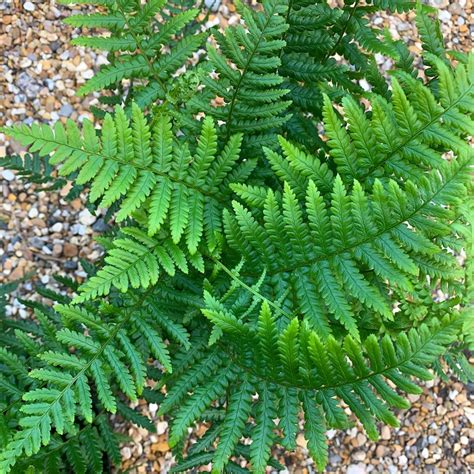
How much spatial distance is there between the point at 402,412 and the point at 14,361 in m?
1.72

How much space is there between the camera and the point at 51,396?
63.4 inches

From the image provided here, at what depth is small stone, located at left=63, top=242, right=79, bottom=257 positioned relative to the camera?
2936 millimetres

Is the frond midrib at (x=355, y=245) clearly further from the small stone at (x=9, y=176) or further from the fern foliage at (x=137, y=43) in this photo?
the small stone at (x=9, y=176)

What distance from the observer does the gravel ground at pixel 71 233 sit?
8.96ft

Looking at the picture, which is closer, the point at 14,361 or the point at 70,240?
the point at 14,361

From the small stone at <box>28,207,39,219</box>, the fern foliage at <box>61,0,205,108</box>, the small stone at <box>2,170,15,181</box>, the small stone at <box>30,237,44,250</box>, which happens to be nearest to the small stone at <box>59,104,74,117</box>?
the small stone at <box>2,170,15,181</box>

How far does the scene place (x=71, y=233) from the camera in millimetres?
2973

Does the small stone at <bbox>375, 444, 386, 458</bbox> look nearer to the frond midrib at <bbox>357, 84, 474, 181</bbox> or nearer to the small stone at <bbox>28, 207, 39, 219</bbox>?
the frond midrib at <bbox>357, 84, 474, 181</bbox>

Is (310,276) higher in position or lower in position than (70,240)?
lower

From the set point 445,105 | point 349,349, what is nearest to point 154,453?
point 349,349

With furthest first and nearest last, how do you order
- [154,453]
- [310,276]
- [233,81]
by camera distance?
[154,453] → [233,81] → [310,276]

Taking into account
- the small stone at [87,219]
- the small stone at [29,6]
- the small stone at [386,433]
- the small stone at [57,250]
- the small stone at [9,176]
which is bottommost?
the small stone at [386,433]

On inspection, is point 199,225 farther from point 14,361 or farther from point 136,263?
point 14,361

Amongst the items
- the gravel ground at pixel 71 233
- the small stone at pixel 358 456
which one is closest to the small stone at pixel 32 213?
the gravel ground at pixel 71 233
